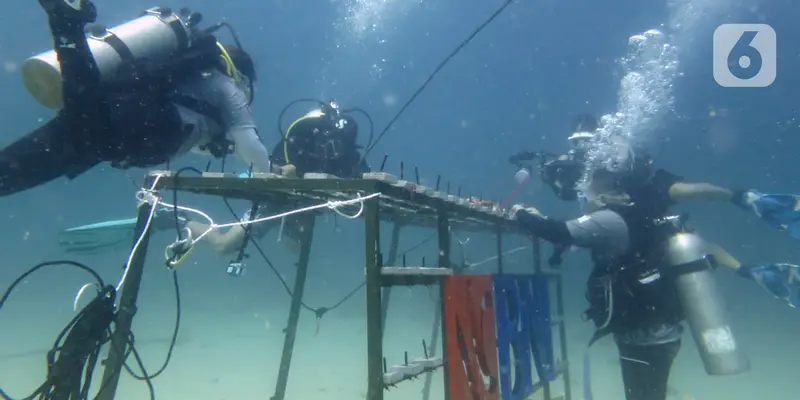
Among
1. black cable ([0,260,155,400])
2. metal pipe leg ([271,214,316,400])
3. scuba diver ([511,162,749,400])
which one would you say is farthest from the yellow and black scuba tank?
scuba diver ([511,162,749,400])

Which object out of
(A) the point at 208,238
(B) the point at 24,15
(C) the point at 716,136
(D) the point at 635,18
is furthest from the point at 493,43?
(A) the point at 208,238

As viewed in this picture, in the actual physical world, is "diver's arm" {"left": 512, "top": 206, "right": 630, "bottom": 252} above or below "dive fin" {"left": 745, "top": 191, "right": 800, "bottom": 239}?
below

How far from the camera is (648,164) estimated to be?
230 inches

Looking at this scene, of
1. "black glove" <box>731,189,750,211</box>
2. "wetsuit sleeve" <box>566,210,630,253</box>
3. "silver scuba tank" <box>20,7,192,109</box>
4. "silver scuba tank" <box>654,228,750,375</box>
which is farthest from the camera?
"black glove" <box>731,189,750,211</box>

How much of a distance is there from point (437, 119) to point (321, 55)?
18.6 metres

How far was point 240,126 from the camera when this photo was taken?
15.0 ft

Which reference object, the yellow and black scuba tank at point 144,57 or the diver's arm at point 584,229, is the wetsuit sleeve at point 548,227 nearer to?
the diver's arm at point 584,229

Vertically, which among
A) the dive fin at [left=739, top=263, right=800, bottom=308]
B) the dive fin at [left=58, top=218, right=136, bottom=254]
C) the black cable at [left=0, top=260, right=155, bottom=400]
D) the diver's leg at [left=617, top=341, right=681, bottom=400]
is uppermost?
the dive fin at [left=58, top=218, right=136, bottom=254]

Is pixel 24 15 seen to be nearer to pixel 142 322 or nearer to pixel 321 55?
pixel 321 55

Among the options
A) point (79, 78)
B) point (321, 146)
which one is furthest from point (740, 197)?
point (79, 78)

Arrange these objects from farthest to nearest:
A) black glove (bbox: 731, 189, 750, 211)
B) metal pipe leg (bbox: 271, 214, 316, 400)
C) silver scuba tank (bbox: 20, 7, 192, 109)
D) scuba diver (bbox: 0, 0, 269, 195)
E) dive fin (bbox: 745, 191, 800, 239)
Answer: black glove (bbox: 731, 189, 750, 211)
dive fin (bbox: 745, 191, 800, 239)
metal pipe leg (bbox: 271, 214, 316, 400)
silver scuba tank (bbox: 20, 7, 192, 109)
scuba diver (bbox: 0, 0, 269, 195)

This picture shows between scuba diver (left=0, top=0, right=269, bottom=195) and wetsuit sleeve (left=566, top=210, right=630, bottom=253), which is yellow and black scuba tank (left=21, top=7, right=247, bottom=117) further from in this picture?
wetsuit sleeve (left=566, top=210, right=630, bottom=253)

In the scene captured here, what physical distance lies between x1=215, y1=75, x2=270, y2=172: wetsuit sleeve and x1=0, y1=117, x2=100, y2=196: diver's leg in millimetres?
1155

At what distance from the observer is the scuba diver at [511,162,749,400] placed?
5.46 m
